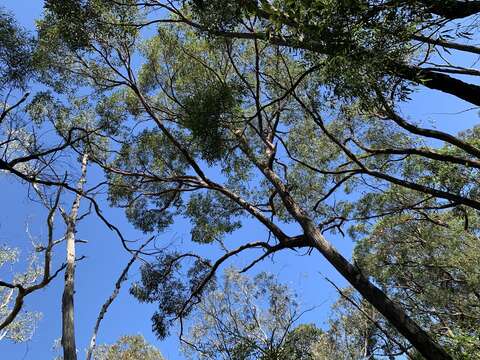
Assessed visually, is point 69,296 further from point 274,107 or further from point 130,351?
point 130,351

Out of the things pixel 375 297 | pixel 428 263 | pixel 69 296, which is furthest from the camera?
pixel 428 263

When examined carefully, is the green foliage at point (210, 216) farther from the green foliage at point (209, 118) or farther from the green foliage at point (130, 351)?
the green foliage at point (130, 351)

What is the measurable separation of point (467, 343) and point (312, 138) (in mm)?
5371

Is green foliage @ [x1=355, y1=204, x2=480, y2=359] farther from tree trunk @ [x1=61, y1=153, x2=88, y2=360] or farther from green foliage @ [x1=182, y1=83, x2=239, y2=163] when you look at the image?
tree trunk @ [x1=61, y1=153, x2=88, y2=360]

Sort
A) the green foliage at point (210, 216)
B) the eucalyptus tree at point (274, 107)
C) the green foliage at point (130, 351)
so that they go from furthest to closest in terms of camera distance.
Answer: the green foliage at point (130, 351), the green foliage at point (210, 216), the eucalyptus tree at point (274, 107)

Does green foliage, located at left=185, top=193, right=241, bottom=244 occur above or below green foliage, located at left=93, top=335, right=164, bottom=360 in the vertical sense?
below

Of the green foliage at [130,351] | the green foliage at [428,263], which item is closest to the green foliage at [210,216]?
the green foliage at [428,263]

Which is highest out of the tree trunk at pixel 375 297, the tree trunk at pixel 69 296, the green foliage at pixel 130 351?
the green foliage at pixel 130 351

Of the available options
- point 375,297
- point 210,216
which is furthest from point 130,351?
point 375,297

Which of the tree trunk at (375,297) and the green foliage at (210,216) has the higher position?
the green foliage at (210,216)

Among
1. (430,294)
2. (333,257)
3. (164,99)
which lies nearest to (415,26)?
(333,257)

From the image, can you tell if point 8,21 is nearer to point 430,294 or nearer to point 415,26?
point 415,26

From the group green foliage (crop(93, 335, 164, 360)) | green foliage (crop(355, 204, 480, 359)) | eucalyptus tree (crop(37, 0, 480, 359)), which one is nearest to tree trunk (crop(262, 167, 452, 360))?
eucalyptus tree (crop(37, 0, 480, 359))

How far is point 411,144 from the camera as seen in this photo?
708 centimetres
